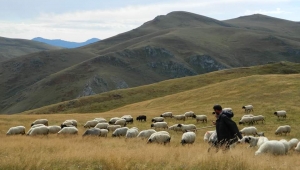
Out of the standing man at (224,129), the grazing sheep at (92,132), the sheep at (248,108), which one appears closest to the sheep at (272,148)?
the standing man at (224,129)

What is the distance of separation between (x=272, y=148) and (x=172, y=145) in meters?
5.84

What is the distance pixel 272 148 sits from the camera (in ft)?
47.0

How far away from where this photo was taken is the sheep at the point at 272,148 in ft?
46.5

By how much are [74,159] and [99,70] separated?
7354 inches

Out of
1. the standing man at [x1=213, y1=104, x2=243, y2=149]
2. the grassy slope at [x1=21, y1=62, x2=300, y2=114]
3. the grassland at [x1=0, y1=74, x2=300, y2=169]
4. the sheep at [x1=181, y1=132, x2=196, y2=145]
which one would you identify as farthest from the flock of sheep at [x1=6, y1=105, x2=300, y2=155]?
the grassy slope at [x1=21, y1=62, x2=300, y2=114]

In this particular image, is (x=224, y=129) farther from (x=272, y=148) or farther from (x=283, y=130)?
(x=283, y=130)

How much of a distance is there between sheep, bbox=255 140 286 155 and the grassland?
15.0 inches

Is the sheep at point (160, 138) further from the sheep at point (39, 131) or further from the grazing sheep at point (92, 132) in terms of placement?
the sheep at point (39, 131)

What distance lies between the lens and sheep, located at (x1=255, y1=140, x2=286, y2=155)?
1416 cm

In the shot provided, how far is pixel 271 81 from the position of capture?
54188mm

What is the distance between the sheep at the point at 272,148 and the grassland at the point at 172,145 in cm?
38

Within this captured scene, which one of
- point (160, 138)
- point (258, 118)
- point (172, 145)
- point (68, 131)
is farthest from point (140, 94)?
point (172, 145)

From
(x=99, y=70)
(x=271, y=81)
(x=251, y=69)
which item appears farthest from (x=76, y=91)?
(x=271, y=81)

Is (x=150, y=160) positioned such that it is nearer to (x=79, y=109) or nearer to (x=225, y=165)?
(x=225, y=165)
